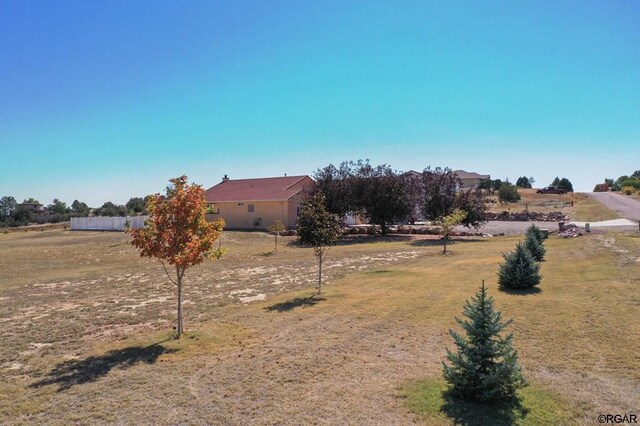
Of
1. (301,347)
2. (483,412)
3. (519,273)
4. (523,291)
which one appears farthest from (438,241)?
(483,412)

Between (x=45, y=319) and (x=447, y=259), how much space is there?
17529mm

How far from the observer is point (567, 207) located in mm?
59062

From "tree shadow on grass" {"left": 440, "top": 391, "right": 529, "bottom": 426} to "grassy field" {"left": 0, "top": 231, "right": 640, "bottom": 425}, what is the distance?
0.13ft

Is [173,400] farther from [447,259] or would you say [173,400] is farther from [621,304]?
[447,259]

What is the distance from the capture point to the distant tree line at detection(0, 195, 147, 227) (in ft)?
253

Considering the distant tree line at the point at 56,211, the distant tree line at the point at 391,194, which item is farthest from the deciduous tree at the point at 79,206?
the distant tree line at the point at 391,194

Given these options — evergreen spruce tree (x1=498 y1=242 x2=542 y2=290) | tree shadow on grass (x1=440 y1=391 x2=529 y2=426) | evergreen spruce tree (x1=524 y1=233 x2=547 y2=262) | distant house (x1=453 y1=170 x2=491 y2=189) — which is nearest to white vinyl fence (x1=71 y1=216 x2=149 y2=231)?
evergreen spruce tree (x1=524 y1=233 x2=547 y2=262)

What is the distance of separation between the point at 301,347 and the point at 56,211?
106403mm

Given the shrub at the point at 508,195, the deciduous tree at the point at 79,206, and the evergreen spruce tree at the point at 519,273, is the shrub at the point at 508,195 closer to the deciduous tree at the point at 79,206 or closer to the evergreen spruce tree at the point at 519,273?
the evergreen spruce tree at the point at 519,273

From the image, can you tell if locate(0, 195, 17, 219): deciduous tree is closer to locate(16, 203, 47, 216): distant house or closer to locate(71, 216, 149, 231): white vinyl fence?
locate(16, 203, 47, 216): distant house

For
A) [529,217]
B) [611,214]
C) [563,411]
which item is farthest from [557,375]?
[529,217]

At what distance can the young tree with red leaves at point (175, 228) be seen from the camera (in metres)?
9.30

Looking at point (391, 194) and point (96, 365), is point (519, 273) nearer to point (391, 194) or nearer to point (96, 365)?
point (96, 365)

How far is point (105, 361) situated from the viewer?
8.23 metres
